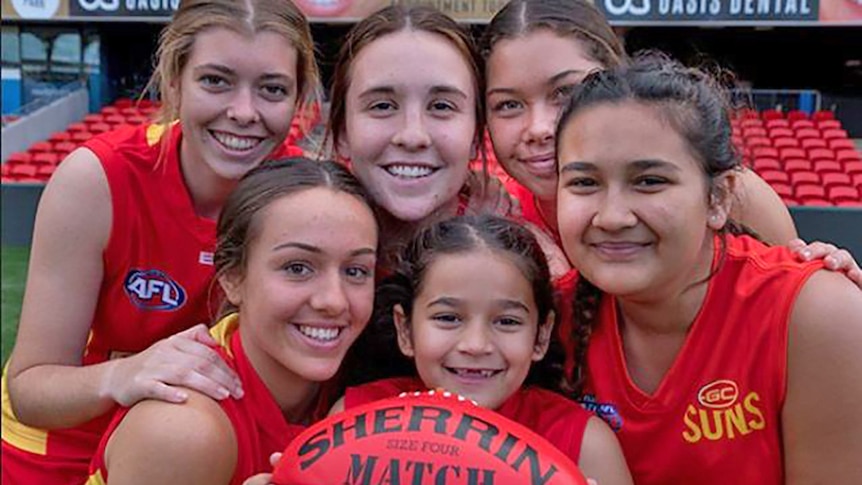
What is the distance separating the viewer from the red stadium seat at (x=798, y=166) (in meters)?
10.1

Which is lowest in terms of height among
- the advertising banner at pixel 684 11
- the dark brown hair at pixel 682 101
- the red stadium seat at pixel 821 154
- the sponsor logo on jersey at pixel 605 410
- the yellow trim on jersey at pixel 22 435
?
the yellow trim on jersey at pixel 22 435

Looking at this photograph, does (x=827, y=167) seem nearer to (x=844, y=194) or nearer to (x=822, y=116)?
(x=844, y=194)

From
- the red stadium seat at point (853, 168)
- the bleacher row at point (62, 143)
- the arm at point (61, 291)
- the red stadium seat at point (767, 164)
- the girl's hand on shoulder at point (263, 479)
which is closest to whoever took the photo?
the girl's hand on shoulder at point (263, 479)

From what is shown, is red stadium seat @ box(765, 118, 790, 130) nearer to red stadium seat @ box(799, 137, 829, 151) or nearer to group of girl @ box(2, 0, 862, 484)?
red stadium seat @ box(799, 137, 829, 151)

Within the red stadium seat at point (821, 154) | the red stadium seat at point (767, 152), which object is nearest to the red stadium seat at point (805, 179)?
the red stadium seat at point (767, 152)

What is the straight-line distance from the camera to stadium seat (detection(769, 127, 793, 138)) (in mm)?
10978

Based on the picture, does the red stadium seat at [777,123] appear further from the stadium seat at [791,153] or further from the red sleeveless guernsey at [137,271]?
the red sleeveless guernsey at [137,271]

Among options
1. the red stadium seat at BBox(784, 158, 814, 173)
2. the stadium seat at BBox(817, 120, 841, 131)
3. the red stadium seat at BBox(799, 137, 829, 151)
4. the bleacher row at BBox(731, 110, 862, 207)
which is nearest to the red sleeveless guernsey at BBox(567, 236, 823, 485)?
the bleacher row at BBox(731, 110, 862, 207)

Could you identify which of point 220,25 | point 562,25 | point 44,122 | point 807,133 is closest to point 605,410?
point 562,25

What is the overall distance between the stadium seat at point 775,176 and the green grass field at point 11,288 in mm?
6856

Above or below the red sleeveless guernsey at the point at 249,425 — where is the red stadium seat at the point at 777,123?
above

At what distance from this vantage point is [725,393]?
1.80 meters

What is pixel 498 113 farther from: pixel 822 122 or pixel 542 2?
pixel 822 122

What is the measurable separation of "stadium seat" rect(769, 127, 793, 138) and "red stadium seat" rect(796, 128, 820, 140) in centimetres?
9
